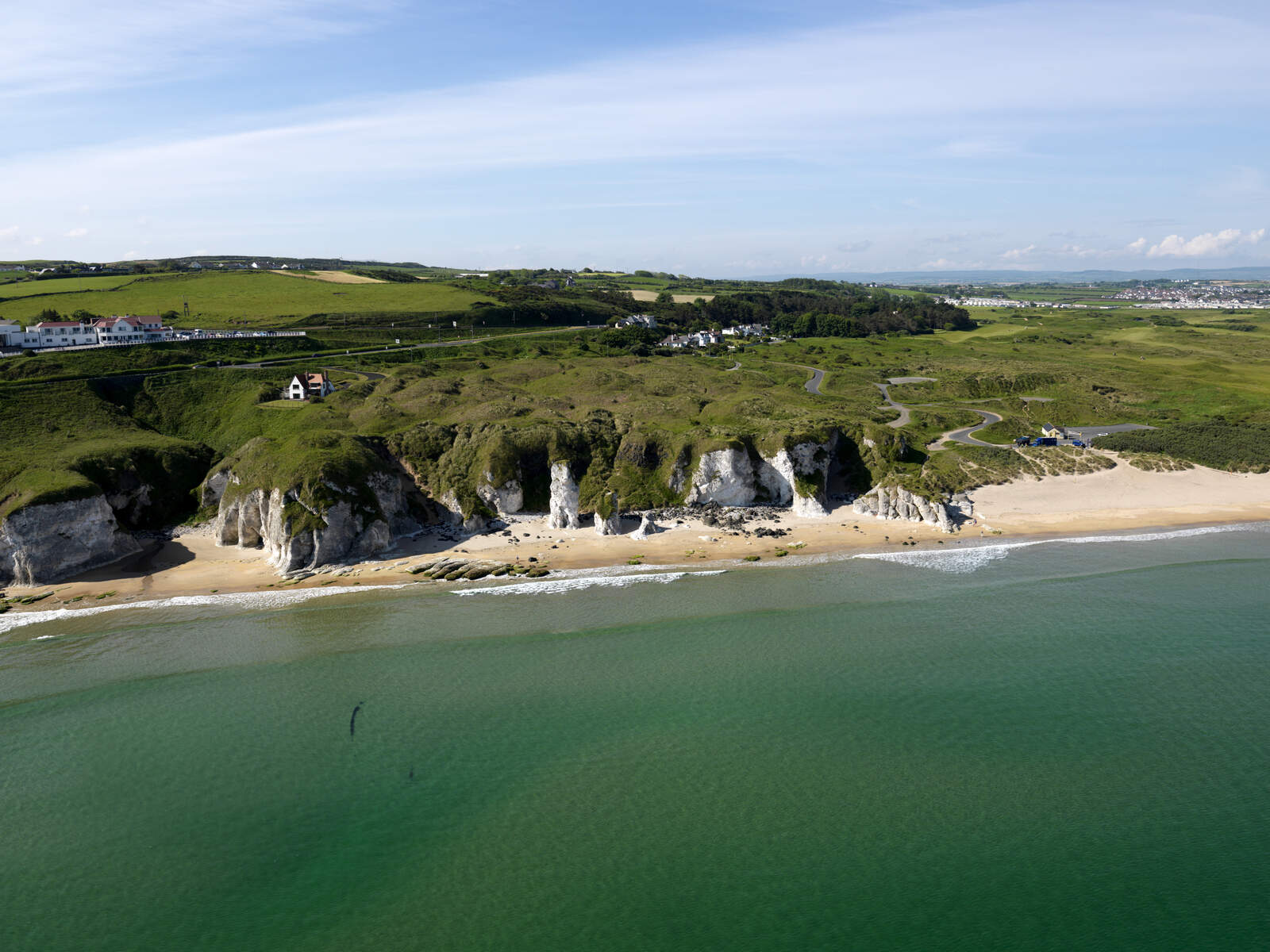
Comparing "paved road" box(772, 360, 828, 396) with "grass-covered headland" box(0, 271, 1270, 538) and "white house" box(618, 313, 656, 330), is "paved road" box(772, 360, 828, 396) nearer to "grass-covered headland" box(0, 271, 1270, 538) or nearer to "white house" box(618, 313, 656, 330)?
"grass-covered headland" box(0, 271, 1270, 538)

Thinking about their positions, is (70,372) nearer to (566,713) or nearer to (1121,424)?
(566,713)

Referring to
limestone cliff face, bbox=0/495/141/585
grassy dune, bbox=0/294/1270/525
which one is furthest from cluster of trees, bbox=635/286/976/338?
limestone cliff face, bbox=0/495/141/585

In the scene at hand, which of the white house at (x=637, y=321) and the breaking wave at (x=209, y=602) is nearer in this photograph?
the breaking wave at (x=209, y=602)

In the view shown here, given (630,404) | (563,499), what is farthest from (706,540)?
(630,404)

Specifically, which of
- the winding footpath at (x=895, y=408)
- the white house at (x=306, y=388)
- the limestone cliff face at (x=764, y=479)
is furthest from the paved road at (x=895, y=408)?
the white house at (x=306, y=388)

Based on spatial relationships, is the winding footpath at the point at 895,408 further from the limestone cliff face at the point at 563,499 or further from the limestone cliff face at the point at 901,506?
the limestone cliff face at the point at 563,499
